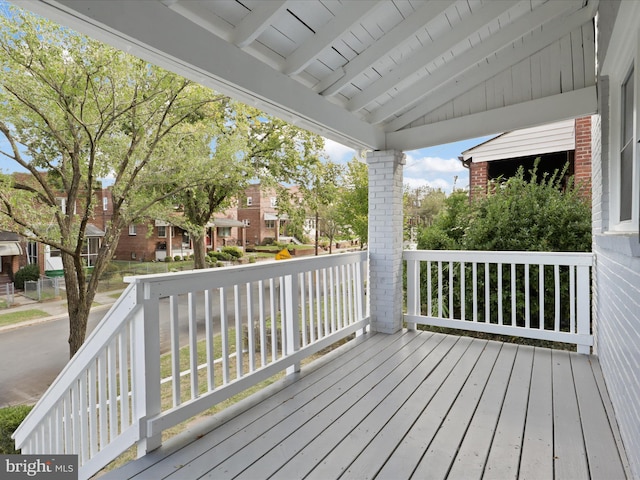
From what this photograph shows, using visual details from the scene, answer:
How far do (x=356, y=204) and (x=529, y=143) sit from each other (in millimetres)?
4888

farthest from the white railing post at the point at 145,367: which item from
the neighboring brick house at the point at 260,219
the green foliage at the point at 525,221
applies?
the neighboring brick house at the point at 260,219

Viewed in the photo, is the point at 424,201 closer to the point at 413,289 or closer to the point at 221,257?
the point at 221,257

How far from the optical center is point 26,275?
7836 millimetres

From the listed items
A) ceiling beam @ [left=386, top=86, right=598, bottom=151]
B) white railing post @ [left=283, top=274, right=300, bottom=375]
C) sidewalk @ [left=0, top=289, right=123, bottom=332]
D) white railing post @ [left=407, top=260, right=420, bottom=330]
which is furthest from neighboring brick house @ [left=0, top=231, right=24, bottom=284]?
ceiling beam @ [left=386, top=86, right=598, bottom=151]

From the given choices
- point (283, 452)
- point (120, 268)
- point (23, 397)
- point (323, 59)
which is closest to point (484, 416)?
point (283, 452)

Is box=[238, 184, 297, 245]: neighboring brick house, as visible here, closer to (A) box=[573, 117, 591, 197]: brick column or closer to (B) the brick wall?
(B) the brick wall

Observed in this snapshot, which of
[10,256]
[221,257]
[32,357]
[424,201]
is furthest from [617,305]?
[424,201]

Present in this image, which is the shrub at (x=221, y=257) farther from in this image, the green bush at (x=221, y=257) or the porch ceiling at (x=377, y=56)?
the porch ceiling at (x=377, y=56)

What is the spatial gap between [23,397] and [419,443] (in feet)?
21.7

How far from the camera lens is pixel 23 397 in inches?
226

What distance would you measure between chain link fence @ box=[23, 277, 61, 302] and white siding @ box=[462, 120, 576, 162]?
30.6 ft

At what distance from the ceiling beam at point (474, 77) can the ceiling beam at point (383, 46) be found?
924 mm

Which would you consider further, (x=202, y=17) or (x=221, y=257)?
(x=221, y=257)

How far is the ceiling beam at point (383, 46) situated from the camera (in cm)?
257
